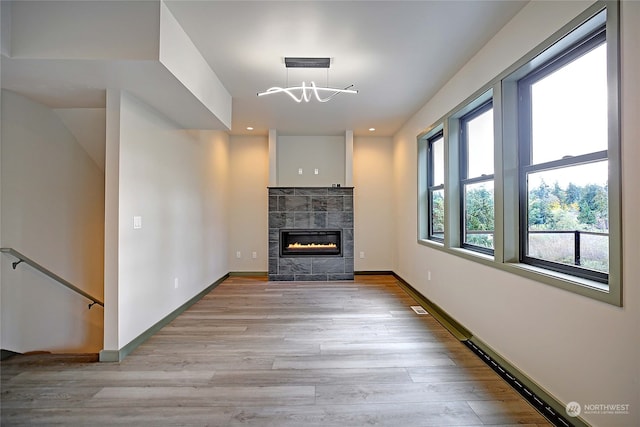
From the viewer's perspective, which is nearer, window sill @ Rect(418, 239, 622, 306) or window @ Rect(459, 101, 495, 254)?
→ window sill @ Rect(418, 239, 622, 306)

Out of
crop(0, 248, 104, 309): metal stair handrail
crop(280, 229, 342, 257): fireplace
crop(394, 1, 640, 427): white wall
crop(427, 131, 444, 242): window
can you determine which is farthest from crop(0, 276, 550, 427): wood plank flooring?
crop(280, 229, 342, 257): fireplace

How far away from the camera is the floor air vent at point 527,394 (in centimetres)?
166

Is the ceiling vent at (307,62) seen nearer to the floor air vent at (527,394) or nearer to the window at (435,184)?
the window at (435,184)

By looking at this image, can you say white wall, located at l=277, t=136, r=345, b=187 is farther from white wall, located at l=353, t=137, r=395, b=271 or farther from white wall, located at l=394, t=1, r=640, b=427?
white wall, located at l=394, t=1, r=640, b=427

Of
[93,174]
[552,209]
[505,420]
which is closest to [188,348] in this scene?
[93,174]

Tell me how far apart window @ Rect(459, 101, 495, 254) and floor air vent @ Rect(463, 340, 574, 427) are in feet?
3.13

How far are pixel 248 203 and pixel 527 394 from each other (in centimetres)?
492

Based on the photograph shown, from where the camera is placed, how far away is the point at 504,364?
2.18 meters

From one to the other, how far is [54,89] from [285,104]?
2.40 metres

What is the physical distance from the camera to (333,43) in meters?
2.53

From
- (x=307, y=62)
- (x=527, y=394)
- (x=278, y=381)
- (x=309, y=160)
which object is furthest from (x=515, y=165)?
(x=309, y=160)

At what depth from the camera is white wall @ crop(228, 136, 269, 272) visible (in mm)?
5688

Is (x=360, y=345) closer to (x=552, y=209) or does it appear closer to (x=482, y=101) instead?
(x=552, y=209)

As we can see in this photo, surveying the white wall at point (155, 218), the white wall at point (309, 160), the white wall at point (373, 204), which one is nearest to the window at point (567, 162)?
the white wall at point (155, 218)
